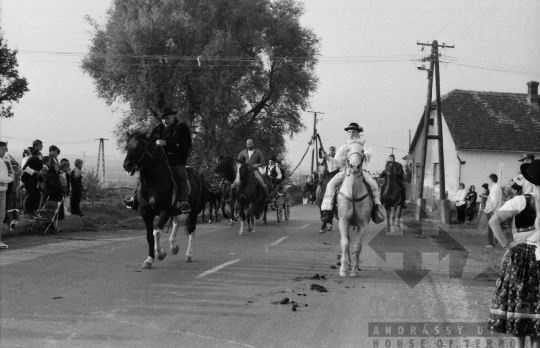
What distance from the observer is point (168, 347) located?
6.21m

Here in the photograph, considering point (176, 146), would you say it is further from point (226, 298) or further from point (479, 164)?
point (479, 164)

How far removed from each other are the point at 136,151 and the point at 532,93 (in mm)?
48270

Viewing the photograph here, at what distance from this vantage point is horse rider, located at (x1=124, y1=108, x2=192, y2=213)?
1196 centimetres

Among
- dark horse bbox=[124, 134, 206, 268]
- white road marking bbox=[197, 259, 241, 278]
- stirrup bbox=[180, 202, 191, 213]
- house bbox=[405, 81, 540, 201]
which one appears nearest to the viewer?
white road marking bbox=[197, 259, 241, 278]

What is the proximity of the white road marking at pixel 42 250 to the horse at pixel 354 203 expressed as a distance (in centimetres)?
559

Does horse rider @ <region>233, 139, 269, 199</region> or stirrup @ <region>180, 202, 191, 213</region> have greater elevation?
horse rider @ <region>233, 139, 269, 199</region>

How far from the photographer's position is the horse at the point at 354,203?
1140cm

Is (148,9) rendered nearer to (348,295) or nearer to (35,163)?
(35,163)

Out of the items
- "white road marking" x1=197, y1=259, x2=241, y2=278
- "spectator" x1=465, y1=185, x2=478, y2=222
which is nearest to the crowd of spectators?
"white road marking" x1=197, y1=259, x2=241, y2=278

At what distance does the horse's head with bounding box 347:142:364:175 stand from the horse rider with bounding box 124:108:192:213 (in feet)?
9.78

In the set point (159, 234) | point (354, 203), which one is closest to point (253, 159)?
point (354, 203)

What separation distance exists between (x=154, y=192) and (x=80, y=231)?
7864 mm

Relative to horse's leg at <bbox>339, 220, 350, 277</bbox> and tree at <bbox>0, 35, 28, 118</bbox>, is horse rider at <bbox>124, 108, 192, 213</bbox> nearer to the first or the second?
horse's leg at <bbox>339, 220, 350, 277</bbox>

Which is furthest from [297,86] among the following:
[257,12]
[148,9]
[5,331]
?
[5,331]
